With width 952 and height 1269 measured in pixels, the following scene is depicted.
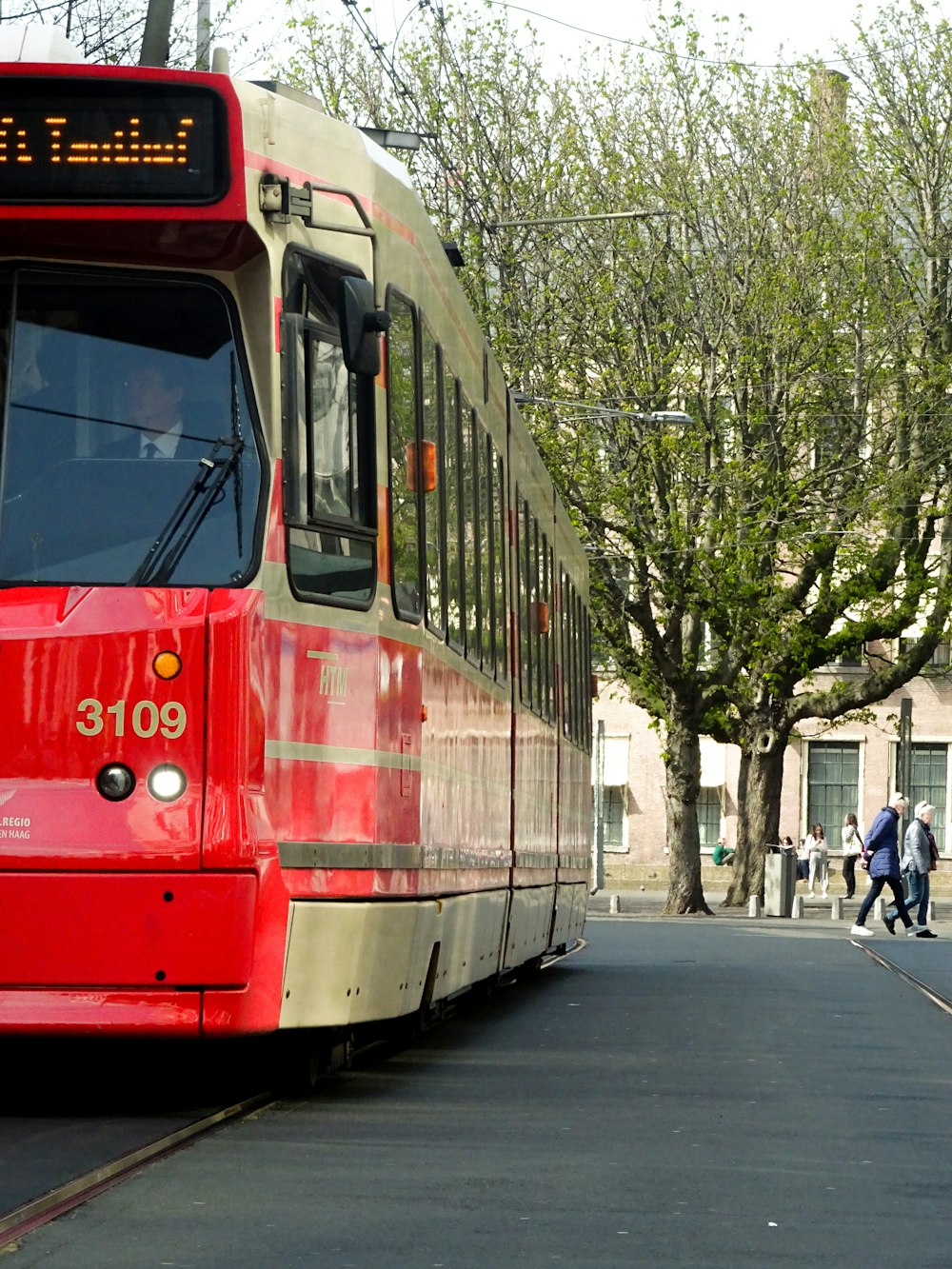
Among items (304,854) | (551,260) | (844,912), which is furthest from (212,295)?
(844,912)

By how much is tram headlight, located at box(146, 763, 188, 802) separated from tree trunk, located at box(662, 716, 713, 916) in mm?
29952

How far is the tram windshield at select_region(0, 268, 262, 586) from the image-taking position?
8.27 metres

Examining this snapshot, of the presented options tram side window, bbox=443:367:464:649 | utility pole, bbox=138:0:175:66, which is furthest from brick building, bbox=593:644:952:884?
tram side window, bbox=443:367:464:649

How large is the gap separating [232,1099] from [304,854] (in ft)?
4.03

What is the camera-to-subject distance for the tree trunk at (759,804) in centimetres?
3906

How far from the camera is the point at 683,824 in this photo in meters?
38.0

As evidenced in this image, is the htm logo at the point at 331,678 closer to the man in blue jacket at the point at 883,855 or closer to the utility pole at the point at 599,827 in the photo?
the man in blue jacket at the point at 883,855

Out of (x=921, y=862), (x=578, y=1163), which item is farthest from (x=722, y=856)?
(x=578, y=1163)

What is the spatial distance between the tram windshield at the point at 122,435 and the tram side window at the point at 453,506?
2.47 meters

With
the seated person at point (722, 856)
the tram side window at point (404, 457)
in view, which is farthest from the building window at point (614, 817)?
the tram side window at point (404, 457)

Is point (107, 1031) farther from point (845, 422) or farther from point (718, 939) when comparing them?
point (845, 422)

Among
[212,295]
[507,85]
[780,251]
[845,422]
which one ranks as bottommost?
[212,295]

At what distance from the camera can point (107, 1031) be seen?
7.96m

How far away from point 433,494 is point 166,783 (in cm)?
268
